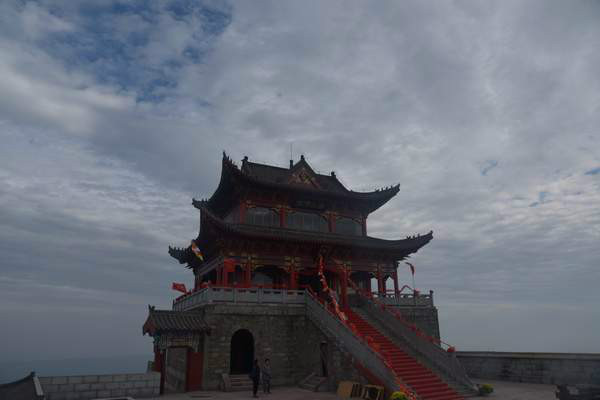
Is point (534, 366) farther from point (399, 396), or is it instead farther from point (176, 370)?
point (176, 370)

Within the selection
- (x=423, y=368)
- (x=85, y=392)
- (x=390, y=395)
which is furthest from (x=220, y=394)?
(x=423, y=368)

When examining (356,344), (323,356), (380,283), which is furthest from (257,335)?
(380,283)

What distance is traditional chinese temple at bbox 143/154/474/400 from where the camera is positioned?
19281 millimetres

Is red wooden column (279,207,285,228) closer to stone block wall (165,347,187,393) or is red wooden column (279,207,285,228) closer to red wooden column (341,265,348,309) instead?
red wooden column (341,265,348,309)

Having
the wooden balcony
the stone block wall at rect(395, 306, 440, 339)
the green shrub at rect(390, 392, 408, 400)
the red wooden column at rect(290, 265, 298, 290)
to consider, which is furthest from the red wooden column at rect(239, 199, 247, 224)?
the green shrub at rect(390, 392, 408, 400)

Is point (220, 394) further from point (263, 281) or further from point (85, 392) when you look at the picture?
point (263, 281)

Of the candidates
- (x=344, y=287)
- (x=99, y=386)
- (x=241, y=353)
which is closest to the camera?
(x=99, y=386)

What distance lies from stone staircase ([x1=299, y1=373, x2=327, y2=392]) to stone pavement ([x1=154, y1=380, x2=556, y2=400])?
0.35 m

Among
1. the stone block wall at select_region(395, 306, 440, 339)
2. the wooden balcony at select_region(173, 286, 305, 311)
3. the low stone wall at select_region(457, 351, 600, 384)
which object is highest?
the wooden balcony at select_region(173, 286, 305, 311)

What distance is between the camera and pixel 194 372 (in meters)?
20.9

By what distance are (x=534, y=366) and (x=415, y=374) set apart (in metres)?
7.22

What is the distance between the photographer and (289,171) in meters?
30.5

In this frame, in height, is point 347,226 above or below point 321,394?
above

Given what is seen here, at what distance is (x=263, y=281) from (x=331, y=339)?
331 inches
